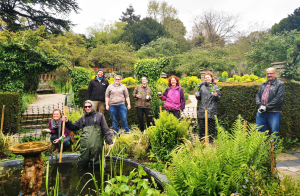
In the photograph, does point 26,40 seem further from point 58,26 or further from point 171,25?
point 171,25

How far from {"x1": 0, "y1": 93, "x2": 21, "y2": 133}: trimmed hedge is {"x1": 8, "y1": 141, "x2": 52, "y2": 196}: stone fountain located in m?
3.93

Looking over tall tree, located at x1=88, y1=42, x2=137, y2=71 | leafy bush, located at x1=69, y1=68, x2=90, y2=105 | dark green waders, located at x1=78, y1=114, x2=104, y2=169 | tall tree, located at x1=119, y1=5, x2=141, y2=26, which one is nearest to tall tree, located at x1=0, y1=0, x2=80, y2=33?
tall tree, located at x1=88, y1=42, x2=137, y2=71

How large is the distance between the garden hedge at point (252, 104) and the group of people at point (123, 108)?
0.69 metres

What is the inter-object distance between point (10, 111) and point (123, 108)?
12.0 ft

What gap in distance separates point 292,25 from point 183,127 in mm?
28054

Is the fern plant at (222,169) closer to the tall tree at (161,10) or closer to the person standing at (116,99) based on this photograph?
the person standing at (116,99)

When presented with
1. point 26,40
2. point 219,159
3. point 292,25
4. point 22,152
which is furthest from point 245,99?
point 292,25

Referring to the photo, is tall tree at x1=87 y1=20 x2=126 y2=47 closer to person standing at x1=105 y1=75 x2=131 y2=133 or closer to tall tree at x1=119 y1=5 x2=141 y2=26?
tall tree at x1=119 y1=5 x2=141 y2=26

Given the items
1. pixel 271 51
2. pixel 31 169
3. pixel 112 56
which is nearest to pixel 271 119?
pixel 31 169

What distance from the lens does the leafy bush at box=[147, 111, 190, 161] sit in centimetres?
344

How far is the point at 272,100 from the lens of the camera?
140 inches

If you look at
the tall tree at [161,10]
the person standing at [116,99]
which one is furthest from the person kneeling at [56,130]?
the tall tree at [161,10]

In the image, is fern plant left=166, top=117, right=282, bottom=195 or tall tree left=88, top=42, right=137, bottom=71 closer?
fern plant left=166, top=117, right=282, bottom=195

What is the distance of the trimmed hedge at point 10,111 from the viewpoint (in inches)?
225
